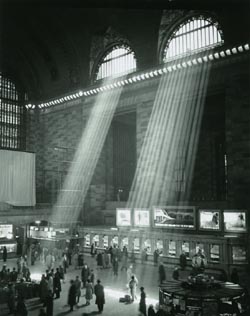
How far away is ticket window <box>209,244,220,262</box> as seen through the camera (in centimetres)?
1867

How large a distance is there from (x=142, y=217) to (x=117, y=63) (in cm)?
1036

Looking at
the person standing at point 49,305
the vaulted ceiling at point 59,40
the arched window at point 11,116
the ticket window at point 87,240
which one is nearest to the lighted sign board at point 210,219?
the ticket window at point 87,240

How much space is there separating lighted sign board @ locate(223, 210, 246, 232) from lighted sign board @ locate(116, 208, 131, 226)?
6170mm

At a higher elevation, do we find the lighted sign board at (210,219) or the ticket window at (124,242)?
the lighted sign board at (210,219)

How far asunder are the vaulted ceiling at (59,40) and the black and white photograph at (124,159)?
0.30 ft

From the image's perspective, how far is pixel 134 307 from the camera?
12.5 metres

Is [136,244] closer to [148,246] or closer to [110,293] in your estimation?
[148,246]

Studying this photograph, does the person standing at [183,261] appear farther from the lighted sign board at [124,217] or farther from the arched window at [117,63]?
the arched window at [117,63]

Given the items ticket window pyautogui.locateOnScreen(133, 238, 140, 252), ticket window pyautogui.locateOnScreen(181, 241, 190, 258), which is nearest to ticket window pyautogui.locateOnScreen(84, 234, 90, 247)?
ticket window pyautogui.locateOnScreen(133, 238, 140, 252)

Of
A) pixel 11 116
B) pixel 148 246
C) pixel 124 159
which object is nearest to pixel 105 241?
pixel 148 246

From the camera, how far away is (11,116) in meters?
30.7

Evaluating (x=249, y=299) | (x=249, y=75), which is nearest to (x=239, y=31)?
(x=249, y=75)

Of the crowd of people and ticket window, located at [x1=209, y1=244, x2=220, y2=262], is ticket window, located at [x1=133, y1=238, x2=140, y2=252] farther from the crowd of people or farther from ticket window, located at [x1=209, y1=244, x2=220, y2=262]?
ticket window, located at [x1=209, y1=244, x2=220, y2=262]

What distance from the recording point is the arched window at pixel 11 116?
99.0 feet
